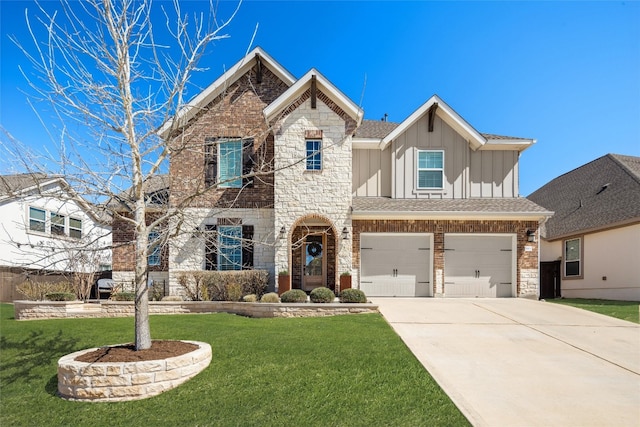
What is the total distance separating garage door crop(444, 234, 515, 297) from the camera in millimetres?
14961

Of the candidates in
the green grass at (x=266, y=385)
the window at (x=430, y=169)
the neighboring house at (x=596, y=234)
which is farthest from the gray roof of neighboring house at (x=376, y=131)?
the green grass at (x=266, y=385)

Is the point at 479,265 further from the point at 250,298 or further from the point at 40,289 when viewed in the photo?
the point at 40,289

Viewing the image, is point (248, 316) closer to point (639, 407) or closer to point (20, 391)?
point (20, 391)

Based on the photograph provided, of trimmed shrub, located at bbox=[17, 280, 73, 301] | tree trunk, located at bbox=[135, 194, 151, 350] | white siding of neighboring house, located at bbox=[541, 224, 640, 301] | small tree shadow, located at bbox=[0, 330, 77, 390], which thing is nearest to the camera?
tree trunk, located at bbox=[135, 194, 151, 350]

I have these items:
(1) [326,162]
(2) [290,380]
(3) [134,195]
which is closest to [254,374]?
(2) [290,380]

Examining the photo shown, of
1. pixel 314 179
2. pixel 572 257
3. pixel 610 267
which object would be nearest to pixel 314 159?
pixel 314 179

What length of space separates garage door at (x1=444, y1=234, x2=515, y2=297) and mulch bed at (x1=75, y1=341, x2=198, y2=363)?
34.8 feet

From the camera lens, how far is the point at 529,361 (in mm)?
7172

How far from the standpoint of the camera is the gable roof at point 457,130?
51.0ft

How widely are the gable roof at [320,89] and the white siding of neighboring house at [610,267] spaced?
11.5 metres

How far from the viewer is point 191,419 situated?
537cm

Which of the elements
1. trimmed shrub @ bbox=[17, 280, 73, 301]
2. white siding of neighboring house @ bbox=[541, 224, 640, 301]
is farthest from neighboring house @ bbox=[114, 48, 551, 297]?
white siding of neighboring house @ bbox=[541, 224, 640, 301]

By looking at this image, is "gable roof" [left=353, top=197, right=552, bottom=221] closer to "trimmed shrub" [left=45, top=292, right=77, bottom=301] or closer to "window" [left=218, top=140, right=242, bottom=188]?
"window" [left=218, top=140, right=242, bottom=188]

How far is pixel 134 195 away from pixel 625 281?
17624 mm
